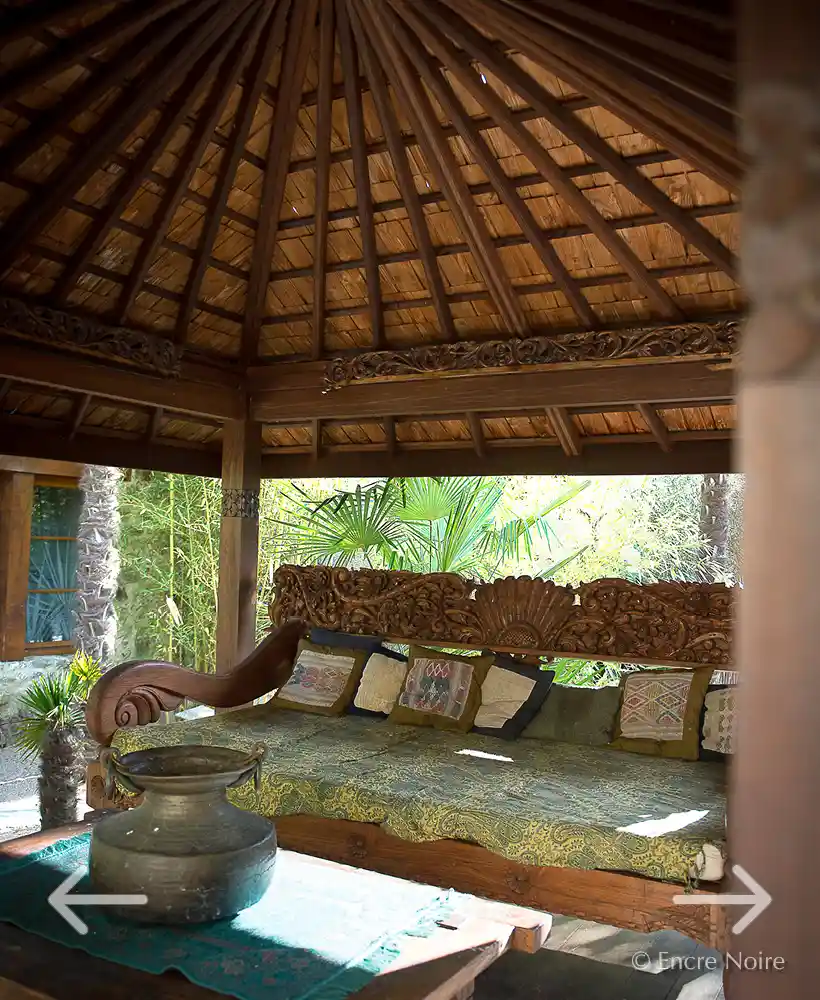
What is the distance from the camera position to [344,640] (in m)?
5.23

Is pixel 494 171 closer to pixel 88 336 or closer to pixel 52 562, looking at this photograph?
pixel 88 336

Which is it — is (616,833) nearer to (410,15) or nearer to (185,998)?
(185,998)

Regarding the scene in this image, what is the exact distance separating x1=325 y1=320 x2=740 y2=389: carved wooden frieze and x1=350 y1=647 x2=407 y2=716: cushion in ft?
5.66

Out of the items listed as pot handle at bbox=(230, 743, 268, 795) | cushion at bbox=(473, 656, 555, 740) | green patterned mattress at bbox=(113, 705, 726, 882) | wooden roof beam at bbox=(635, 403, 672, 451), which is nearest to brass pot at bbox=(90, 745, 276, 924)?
pot handle at bbox=(230, 743, 268, 795)

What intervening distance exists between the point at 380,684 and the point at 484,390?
5.90 ft

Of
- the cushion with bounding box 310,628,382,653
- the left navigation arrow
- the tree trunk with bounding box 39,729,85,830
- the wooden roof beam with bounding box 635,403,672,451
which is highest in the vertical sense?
the wooden roof beam with bounding box 635,403,672,451

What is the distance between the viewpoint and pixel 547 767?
12.9 feet

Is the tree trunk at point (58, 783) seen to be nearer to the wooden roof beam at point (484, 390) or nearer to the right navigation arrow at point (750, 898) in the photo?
the wooden roof beam at point (484, 390)

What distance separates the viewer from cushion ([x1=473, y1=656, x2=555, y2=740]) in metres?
4.50

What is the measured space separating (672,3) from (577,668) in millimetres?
5815

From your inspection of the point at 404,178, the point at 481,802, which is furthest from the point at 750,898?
the point at 404,178

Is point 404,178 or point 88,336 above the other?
point 404,178

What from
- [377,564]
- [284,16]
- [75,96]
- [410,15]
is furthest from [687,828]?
[377,564]

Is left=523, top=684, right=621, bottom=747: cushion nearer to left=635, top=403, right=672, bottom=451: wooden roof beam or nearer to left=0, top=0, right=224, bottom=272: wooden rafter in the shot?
left=635, top=403, right=672, bottom=451: wooden roof beam
